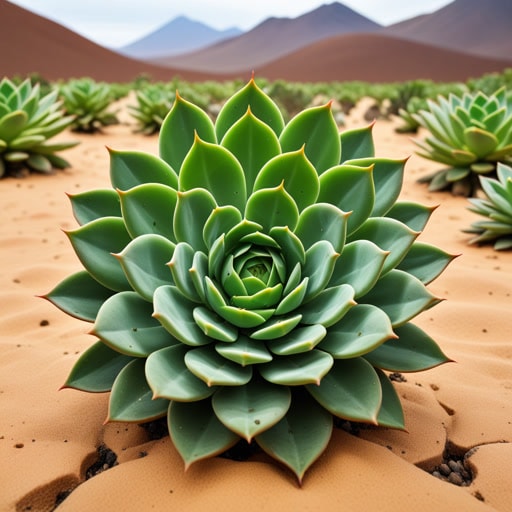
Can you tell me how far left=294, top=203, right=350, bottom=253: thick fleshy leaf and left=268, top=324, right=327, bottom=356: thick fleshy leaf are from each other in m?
0.21

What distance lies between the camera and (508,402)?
161cm

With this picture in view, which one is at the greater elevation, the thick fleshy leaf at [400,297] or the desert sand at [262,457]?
the thick fleshy leaf at [400,297]

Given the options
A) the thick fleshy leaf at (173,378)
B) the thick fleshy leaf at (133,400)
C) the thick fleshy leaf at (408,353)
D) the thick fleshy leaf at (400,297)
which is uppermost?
the thick fleshy leaf at (400,297)

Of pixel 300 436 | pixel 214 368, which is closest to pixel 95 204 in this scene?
pixel 214 368

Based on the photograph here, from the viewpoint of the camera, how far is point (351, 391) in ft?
4.00

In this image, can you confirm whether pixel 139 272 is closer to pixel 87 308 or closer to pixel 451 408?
pixel 87 308

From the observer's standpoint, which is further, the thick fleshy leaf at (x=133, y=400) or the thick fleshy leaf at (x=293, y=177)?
the thick fleshy leaf at (x=293, y=177)

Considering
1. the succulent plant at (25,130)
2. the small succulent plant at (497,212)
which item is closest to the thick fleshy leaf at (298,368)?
the small succulent plant at (497,212)

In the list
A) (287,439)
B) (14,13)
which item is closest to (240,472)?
(287,439)

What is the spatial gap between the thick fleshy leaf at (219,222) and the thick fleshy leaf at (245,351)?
0.25m

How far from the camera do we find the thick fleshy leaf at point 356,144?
1560mm

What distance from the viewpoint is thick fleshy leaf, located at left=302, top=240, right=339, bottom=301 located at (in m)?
1.23

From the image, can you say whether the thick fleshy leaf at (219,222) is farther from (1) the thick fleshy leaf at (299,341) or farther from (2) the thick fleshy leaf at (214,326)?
(1) the thick fleshy leaf at (299,341)

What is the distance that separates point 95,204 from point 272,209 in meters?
0.47
